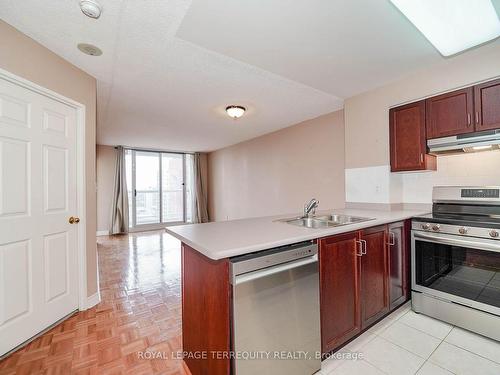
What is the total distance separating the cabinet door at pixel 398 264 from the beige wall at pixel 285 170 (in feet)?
4.82

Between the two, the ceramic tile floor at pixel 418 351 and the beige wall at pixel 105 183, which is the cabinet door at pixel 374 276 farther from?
the beige wall at pixel 105 183

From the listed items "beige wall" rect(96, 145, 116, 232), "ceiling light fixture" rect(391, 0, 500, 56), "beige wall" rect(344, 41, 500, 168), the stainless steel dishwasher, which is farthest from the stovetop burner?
"beige wall" rect(96, 145, 116, 232)

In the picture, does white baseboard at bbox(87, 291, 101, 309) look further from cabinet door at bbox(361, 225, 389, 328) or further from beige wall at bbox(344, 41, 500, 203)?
beige wall at bbox(344, 41, 500, 203)

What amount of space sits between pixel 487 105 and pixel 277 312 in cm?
250

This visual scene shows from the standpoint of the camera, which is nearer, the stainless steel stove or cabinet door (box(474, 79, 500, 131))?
the stainless steel stove

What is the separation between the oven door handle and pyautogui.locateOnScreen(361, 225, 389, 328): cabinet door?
0.42 meters

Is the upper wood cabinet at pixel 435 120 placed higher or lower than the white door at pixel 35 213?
higher

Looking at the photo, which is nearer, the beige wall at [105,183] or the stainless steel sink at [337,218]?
the stainless steel sink at [337,218]

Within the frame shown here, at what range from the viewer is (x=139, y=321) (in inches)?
83.9

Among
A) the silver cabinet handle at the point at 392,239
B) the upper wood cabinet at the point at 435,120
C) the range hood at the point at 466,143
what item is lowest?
the silver cabinet handle at the point at 392,239

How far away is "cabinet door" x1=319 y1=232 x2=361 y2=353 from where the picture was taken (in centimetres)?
150

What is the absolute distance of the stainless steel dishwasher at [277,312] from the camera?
1123mm

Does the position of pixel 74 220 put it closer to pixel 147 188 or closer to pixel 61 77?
pixel 61 77

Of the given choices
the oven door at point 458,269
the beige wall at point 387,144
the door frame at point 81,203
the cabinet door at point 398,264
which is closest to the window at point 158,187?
the door frame at point 81,203
